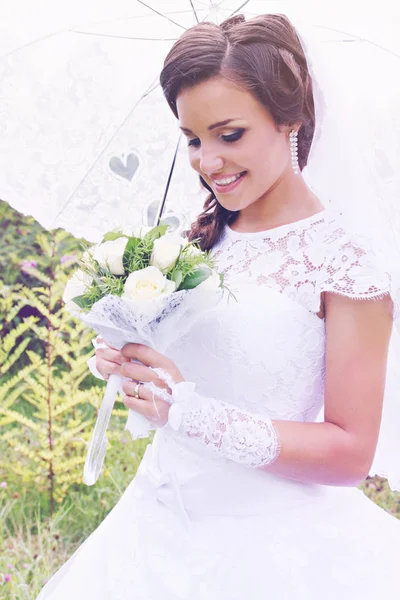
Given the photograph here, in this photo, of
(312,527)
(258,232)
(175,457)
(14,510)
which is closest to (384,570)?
(312,527)

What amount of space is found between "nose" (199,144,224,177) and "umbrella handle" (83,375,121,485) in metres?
0.66

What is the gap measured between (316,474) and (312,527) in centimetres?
18

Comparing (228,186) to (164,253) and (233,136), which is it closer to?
(233,136)

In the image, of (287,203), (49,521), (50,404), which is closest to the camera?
(287,203)

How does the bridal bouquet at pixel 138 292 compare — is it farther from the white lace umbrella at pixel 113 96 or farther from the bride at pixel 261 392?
the white lace umbrella at pixel 113 96

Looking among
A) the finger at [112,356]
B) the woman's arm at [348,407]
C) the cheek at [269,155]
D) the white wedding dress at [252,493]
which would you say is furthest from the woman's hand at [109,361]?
the cheek at [269,155]

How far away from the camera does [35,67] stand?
2650 mm

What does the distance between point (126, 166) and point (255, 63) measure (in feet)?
2.74

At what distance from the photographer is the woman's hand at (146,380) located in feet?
6.10

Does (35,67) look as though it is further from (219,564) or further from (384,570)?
(384,570)

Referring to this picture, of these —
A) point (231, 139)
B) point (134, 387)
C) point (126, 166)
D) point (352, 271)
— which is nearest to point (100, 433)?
point (134, 387)

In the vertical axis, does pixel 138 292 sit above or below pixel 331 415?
above

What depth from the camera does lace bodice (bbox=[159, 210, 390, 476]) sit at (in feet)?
6.80

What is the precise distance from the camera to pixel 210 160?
2.12m
